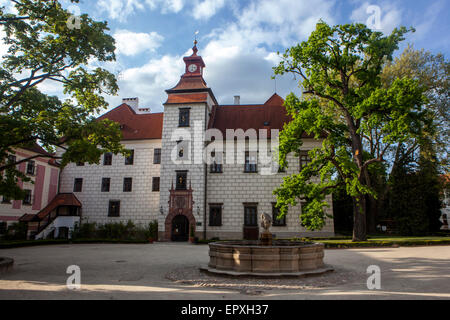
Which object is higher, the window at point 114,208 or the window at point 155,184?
the window at point 155,184

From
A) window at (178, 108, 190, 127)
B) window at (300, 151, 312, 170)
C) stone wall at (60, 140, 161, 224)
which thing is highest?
window at (178, 108, 190, 127)

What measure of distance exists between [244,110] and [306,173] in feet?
44.3

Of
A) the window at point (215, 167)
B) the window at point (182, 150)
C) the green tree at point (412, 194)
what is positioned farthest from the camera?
the green tree at point (412, 194)

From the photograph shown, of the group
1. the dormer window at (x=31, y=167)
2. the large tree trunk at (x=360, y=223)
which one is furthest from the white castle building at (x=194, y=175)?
the large tree trunk at (x=360, y=223)

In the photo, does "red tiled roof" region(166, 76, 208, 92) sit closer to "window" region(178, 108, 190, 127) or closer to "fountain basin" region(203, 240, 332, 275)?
"window" region(178, 108, 190, 127)

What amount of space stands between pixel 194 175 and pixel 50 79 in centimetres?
1566

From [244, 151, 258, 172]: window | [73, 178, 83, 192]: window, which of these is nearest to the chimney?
[73, 178, 83, 192]: window

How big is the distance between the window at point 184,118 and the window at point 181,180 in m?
4.40

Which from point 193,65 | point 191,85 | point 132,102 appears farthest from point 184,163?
point 132,102

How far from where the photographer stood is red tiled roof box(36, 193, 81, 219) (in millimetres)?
28294

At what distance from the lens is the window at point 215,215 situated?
2672 centimetres

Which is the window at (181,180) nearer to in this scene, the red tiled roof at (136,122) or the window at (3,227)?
the red tiled roof at (136,122)

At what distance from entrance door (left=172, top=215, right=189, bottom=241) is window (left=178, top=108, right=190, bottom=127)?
823cm
